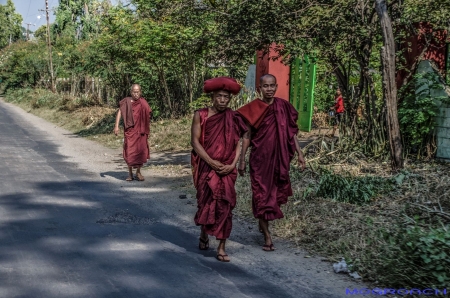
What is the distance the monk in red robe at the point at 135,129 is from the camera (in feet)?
33.9

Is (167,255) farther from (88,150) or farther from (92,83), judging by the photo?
(92,83)

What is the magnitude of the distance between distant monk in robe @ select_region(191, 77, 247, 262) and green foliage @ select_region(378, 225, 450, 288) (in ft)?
5.25

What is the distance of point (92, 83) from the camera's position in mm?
29234

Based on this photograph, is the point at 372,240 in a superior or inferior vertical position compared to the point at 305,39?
inferior

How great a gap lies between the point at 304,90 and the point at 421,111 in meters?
6.09

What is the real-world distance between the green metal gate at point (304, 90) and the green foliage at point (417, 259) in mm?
10212

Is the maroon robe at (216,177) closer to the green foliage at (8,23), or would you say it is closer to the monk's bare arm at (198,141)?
the monk's bare arm at (198,141)

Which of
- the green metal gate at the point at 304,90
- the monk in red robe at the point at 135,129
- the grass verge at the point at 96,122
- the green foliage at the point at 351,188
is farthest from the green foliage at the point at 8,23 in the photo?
the green foliage at the point at 351,188

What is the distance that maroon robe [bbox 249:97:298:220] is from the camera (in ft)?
19.5

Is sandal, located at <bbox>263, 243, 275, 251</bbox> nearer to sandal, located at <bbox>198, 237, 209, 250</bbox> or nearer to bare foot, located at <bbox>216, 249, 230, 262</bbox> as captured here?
bare foot, located at <bbox>216, 249, 230, 262</bbox>

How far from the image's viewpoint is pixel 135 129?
10.5 meters

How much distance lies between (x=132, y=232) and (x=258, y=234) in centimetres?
147

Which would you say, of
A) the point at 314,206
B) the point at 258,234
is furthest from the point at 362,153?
the point at 258,234

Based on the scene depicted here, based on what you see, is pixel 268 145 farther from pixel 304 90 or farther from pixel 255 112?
pixel 304 90
